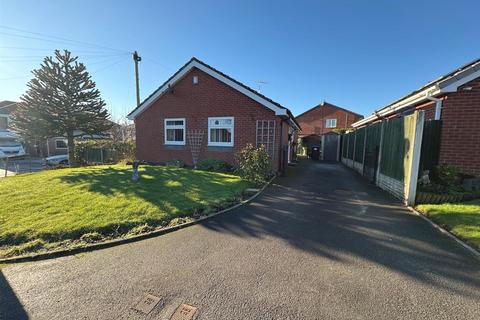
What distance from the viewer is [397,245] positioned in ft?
12.3

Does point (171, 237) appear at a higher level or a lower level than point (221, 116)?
lower

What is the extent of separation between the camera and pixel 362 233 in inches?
166

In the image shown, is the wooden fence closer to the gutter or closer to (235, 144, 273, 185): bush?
the gutter

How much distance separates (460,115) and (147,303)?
27.8 feet

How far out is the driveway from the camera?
2346mm

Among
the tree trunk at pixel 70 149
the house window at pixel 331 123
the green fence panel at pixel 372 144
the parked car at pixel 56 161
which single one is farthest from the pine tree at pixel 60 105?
the house window at pixel 331 123

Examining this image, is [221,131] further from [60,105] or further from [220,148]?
[60,105]

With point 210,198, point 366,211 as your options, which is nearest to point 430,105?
point 366,211

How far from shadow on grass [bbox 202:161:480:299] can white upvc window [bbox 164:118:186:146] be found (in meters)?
7.44

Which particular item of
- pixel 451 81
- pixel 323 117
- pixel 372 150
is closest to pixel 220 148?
pixel 372 150

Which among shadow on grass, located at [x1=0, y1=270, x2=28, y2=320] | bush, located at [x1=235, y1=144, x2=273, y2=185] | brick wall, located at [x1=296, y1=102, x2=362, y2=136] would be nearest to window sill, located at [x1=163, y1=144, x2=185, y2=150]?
bush, located at [x1=235, y1=144, x2=273, y2=185]

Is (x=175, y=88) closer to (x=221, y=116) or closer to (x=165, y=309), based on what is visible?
(x=221, y=116)

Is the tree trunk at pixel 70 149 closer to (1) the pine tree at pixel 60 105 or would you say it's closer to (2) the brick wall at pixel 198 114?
(1) the pine tree at pixel 60 105

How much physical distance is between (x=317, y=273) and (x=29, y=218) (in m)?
5.63
